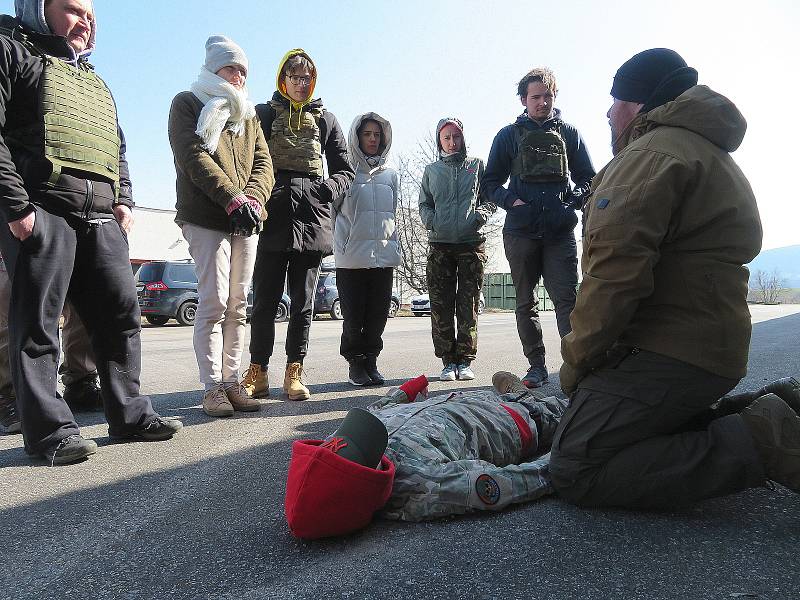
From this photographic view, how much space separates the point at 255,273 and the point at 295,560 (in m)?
2.84

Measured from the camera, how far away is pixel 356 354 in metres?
4.94

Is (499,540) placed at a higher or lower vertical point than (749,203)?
lower

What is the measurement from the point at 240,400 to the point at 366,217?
1.83 m

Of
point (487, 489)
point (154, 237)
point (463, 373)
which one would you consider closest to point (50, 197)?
point (487, 489)

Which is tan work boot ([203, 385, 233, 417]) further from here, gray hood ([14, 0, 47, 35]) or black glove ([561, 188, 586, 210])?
black glove ([561, 188, 586, 210])

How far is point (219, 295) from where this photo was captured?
150 inches

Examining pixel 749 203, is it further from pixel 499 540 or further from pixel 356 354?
pixel 356 354

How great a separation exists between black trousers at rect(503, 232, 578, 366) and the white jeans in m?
1.97

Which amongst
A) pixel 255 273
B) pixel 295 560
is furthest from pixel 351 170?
pixel 295 560

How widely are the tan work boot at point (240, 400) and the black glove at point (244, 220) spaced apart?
1016mm

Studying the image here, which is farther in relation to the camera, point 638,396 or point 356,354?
point 356,354

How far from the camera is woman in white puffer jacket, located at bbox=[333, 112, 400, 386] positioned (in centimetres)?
487

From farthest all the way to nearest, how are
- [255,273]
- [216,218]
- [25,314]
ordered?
[255,273], [216,218], [25,314]

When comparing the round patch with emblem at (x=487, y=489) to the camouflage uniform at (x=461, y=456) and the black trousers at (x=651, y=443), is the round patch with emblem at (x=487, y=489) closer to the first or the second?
the camouflage uniform at (x=461, y=456)
